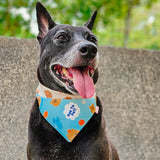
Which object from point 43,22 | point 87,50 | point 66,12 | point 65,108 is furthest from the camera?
point 66,12

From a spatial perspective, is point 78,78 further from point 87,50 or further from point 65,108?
point 65,108

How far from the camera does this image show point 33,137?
1.95 meters

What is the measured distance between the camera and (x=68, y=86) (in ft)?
6.22

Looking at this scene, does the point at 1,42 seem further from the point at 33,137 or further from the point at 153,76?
the point at 153,76

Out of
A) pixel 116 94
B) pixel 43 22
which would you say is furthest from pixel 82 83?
pixel 116 94

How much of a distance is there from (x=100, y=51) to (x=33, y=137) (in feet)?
5.50

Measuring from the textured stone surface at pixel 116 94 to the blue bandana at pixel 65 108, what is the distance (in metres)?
0.88

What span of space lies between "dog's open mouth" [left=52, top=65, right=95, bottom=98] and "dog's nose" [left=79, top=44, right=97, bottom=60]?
145 millimetres

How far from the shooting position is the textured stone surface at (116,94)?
2.89 meters

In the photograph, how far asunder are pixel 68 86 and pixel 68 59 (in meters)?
0.21

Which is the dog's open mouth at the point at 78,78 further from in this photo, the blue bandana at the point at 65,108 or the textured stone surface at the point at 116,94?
the textured stone surface at the point at 116,94

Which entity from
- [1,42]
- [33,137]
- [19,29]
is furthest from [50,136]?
[19,29]

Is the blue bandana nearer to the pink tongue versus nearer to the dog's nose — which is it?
the pink tongue

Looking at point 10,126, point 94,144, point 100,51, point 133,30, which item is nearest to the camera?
point 94,144
